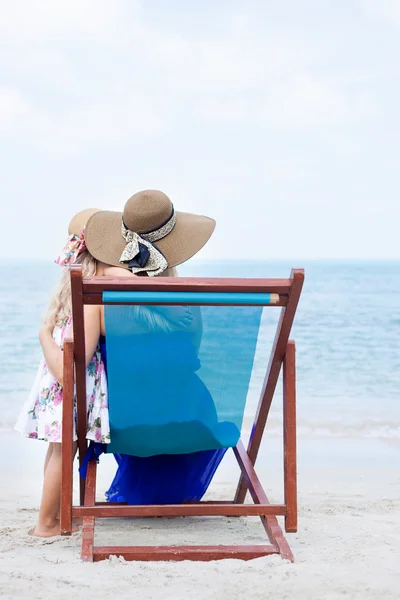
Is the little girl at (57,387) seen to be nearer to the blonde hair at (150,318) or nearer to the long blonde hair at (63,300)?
the long blonde hair at (63,300)

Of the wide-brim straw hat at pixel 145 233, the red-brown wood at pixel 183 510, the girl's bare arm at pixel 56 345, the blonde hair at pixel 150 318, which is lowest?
the red-brown wood at pixel 183 510

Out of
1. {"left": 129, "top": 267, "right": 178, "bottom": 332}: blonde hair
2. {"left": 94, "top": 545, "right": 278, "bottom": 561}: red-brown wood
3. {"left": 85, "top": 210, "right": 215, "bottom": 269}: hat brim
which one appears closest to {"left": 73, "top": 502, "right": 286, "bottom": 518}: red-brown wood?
{"left": 94, "top": 545, "right": 278, "bottom": 561}: red-brown wood

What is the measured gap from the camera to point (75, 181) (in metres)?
22.7

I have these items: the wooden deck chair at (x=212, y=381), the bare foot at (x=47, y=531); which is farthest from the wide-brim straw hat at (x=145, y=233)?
the bare foot at (x=47, y=531)

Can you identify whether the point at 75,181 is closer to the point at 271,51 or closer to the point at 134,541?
the point at 271,51

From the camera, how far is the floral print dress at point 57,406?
279 centimetres

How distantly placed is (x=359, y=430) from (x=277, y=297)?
4.51 meters

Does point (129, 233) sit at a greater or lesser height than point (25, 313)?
greater

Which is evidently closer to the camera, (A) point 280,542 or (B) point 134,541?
(A) point 280,542

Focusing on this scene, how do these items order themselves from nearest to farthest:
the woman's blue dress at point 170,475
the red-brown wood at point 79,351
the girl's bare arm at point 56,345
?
the red-brown wood at point 79,351, the girl's bare arm at point 56,345, the woman's blue dress at point 170,475

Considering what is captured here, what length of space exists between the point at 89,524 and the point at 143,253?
943 mm

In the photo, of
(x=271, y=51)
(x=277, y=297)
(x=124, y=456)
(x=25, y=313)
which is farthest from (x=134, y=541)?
(x=271, y=51)

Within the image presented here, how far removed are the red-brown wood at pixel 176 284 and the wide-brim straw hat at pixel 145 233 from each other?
1.43 ft

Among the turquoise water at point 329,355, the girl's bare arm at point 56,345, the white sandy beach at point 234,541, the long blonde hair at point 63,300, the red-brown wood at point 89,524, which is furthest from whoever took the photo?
the turquoise water at point 329,355
